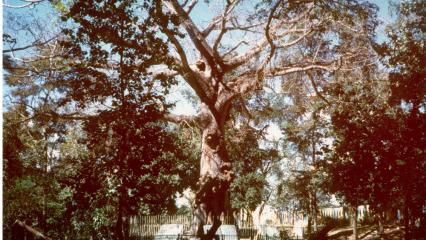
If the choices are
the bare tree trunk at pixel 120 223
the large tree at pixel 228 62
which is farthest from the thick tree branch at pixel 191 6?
the bare tree trunk at pixel 120 223

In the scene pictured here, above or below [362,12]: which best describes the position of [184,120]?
below

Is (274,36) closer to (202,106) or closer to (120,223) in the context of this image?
(202,106)

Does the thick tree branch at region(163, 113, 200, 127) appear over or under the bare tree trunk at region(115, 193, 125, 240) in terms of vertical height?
over

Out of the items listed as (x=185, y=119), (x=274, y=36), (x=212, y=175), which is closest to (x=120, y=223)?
(x=212, y=175)

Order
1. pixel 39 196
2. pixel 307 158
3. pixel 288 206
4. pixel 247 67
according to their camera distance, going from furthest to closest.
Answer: pixel 288 206 → pixel 307 158 → pixel 247 67 → pixel 39 196

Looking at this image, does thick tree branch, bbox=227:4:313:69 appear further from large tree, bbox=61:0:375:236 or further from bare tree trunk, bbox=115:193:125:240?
bare tree trunk, bbox=115:193:125:240

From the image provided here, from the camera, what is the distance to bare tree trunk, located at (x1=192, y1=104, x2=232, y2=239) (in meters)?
13.1

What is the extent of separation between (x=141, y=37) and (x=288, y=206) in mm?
29629

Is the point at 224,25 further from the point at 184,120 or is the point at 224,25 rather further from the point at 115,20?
the point at 115,20

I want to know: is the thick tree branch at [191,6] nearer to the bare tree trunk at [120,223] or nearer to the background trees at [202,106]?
the background trees at [202,106]

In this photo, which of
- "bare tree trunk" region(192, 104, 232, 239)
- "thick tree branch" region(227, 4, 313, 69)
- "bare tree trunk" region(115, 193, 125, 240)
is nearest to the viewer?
"bare tree trunk" region(115, 193, 125, 240)

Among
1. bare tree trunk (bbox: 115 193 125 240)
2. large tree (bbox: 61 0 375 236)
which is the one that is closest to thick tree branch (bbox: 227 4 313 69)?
large tree (bbox: 61 0 375 236)

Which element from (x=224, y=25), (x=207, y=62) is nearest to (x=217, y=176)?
(x=207, y=62)

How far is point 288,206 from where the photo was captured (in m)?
34.2
